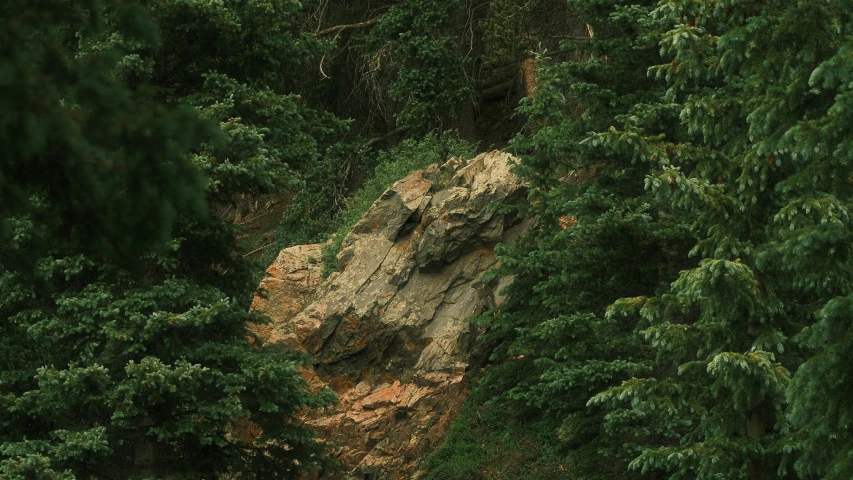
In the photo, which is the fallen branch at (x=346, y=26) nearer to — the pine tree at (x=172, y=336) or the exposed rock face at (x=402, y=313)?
the exposed rock face at (x=402, y=313)

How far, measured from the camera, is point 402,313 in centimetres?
1892

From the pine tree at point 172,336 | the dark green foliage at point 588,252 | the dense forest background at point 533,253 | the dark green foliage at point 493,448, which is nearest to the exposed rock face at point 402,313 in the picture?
the dark green foliage at point 493,448

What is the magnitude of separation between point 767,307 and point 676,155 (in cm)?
178

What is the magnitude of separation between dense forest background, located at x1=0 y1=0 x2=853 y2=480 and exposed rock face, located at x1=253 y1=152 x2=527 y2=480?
0.69 metres

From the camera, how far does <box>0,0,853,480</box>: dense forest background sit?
5527mm

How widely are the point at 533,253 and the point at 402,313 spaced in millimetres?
3875

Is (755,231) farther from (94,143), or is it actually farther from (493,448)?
(94,143)

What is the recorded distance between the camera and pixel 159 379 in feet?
42.1

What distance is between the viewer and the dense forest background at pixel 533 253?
218 inches

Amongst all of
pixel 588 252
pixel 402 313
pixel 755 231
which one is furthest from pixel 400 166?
pixel 755 231

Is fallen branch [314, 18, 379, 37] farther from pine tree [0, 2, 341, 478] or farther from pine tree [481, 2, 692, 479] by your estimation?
pine tree [0, 2, 341, 478]

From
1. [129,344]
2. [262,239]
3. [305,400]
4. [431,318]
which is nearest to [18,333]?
[129,344]

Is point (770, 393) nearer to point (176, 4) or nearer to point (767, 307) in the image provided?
point (767, 307)

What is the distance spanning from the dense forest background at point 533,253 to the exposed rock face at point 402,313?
693 millimetres
